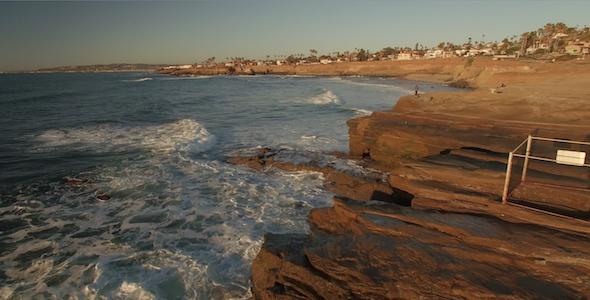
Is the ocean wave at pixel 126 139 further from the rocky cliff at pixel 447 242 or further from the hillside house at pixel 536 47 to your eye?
the hillside house at pixel 536 47

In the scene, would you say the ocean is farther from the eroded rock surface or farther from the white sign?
the white sign

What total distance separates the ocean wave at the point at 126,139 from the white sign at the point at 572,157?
14254mm

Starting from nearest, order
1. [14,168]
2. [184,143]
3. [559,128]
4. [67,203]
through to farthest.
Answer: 1. [67,203]
2. [559,128]
3. [14,168]
4. [184,143]

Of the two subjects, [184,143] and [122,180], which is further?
[184,143]

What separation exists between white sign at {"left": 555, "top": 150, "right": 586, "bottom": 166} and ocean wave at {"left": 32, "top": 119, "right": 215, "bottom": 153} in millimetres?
14254

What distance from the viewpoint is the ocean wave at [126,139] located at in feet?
51.5

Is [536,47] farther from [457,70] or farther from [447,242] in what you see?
[447,242]

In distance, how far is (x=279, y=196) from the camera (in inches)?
397

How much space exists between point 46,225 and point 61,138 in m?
12.5

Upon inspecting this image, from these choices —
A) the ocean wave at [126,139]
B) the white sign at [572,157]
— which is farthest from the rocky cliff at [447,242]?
the ocean wave at [126,139]

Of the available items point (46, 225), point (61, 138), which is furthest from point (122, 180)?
point (61, 138)

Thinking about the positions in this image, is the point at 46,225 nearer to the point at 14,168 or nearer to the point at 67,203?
the point at 67,203

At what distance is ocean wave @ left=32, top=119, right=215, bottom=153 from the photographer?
51.5 ft

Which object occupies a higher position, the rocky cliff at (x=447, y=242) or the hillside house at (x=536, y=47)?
the hillside house at (x=536, y=47)
